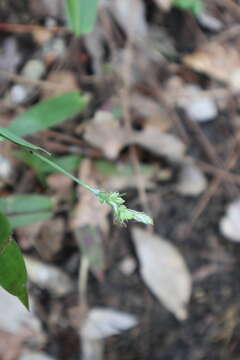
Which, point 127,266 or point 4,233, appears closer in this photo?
point 4,233

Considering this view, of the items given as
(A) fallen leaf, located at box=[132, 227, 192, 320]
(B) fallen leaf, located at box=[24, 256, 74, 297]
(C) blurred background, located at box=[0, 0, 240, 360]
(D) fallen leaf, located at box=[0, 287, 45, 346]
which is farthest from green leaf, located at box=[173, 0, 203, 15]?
(D) fallen leaf, located at box=[0, 287, 45, 346]

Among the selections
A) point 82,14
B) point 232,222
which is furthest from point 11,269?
point 232,222

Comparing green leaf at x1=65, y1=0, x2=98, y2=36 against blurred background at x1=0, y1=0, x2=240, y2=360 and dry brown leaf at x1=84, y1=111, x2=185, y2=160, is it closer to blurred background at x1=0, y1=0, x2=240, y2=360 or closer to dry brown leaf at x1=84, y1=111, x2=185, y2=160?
blurred background at x1=0, y1=0, x2=240, y2=360

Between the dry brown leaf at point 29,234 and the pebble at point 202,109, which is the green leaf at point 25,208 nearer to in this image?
the dry brown leaf at point 29,234

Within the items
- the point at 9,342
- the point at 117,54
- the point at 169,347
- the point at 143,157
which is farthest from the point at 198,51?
the point at 9,342

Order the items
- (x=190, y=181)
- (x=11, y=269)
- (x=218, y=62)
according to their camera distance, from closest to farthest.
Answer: (x=11, y=269)
(x=190, y=181)
(x=218, y=62)

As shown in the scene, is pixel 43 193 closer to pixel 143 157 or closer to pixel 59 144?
pixel 59 144

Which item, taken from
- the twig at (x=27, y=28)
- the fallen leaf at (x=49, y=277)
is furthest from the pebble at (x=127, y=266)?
the twig at (x=27, y=28)

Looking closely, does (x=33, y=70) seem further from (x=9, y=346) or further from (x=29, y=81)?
(x=9, y=346)
